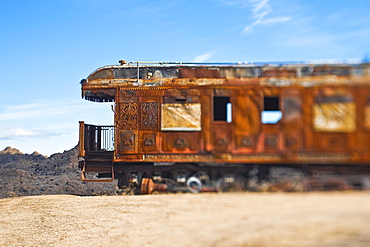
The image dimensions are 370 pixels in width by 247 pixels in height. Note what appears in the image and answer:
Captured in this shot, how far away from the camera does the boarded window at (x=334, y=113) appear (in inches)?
353

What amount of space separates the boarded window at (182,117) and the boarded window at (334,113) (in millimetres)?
3132

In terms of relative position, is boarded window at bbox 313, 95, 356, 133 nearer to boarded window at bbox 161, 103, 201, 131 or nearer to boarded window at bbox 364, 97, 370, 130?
boarded window at bbox 364, 97, 370, 130

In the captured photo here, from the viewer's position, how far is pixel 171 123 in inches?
453

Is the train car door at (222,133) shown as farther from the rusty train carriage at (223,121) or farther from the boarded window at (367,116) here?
the boarded window at (367,116)

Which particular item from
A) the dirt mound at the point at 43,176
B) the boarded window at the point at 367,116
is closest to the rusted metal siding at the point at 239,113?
the boarded window at the point at 367,116

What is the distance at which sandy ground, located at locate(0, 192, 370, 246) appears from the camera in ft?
26.5

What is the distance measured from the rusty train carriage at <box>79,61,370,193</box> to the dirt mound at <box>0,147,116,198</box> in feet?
33.1

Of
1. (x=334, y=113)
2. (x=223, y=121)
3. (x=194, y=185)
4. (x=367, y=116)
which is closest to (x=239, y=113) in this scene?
(x=223, y=121)

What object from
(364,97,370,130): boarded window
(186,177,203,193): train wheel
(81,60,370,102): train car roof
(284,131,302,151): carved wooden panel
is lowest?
(186,177,203,193): train wheel

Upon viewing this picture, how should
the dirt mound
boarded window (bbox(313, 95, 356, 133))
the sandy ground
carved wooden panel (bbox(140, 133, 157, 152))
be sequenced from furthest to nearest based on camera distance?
the dirt mound → carved wooden panel (bbox(140, 133, 157, 152)) → boarded window (bbox(313, 95, 356, 133)) → the sandy ground

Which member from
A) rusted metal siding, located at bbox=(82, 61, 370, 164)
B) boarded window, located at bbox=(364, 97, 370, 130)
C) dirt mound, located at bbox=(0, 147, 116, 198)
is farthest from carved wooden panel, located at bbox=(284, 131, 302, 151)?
dirt mound, located at bbox=(0, 147, 116, 198)

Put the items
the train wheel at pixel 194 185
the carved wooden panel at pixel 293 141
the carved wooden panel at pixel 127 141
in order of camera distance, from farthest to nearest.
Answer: the carved wooden panel at pixel 127 141, the train wheel at pixel 194 185, the carved wooden panel at pixel 293 141

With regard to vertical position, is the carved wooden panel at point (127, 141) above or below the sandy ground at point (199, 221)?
above

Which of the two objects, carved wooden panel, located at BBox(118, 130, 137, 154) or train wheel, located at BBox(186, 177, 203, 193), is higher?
carved wooden panel, located at BBox(118, 130, 137, 154)
